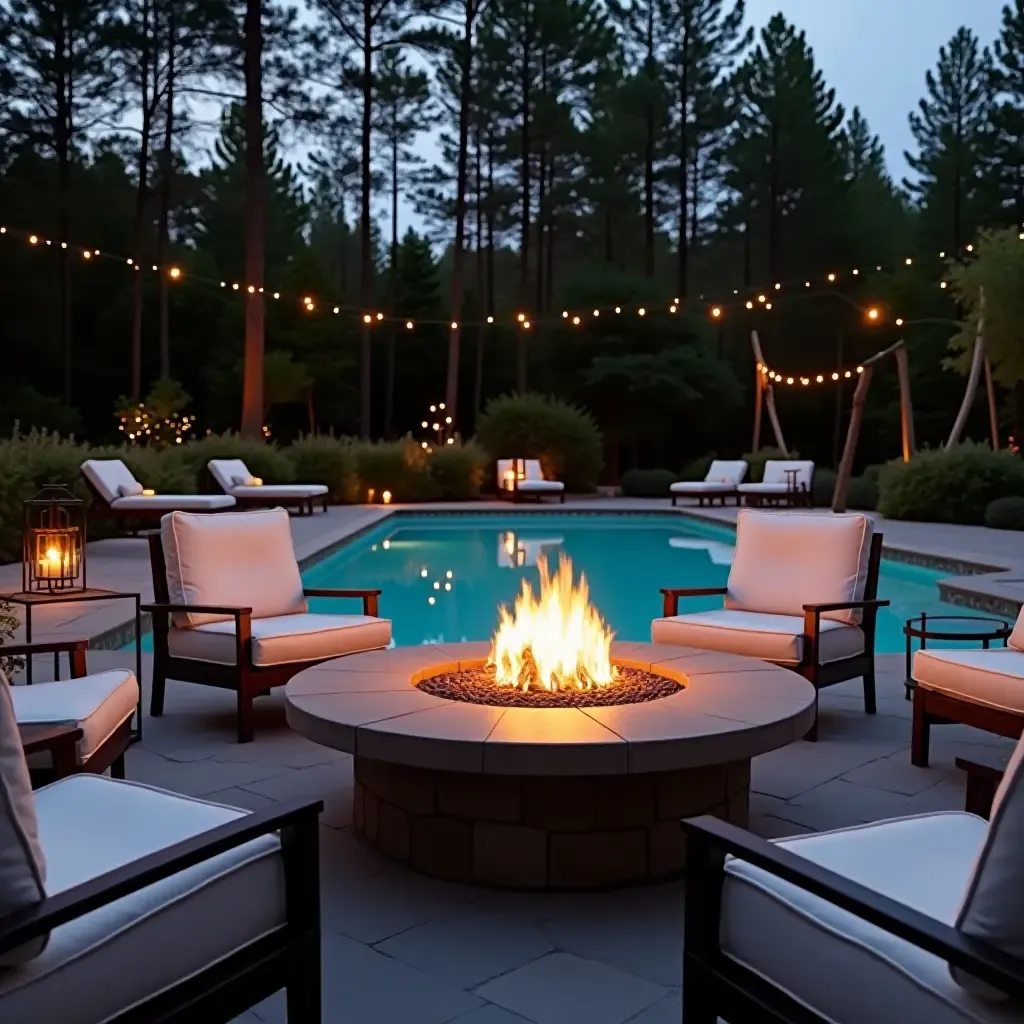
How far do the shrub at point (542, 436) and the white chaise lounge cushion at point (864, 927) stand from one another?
17.5m

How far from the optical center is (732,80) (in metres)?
25.0

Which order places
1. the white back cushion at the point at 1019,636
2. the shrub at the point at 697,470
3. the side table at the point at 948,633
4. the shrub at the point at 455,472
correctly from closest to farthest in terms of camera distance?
the white back cushion at the point at 1019,636, the side table at the point at 948,633, the shrub at the point at 455,472, the shrub at the point at 697,470

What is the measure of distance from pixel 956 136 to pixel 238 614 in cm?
2530

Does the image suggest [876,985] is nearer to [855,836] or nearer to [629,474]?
[855,836]

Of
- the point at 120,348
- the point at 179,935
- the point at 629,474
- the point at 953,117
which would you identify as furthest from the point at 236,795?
the point at 953,117

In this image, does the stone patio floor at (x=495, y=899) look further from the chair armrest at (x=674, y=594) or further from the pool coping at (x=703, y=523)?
the pool coping at (x=703, y=523)

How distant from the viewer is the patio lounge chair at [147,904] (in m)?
1.42

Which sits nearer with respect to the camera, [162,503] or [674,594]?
[674,594]

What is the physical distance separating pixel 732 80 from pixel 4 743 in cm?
2640

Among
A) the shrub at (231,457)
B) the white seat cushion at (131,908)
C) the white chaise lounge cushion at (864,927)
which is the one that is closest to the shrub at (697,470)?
the shrub at (231,457)

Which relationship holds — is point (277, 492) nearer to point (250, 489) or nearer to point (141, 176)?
point (250, 489)

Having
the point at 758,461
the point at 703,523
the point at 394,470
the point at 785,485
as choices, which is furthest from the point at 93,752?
the point at 758,461

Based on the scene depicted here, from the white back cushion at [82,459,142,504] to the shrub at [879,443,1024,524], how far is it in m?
9.09

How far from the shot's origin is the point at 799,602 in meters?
4.36
